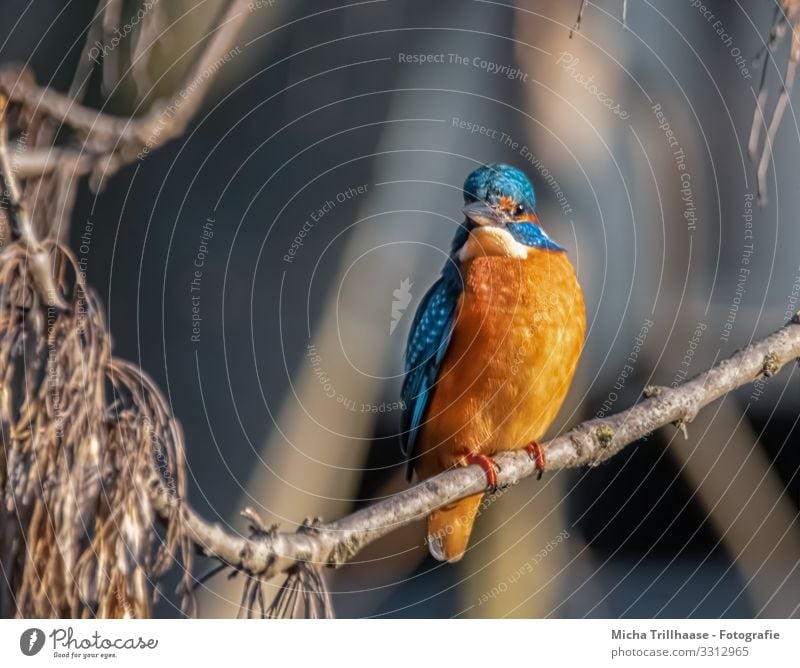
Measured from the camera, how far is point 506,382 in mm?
1050

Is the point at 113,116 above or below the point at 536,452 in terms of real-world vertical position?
above

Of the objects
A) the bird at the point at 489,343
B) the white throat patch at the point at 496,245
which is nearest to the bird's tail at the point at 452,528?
the bird at the point at 489,343

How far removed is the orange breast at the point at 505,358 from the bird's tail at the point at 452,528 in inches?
2.3

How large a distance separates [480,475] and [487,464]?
2 cm

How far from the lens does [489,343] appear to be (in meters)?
1.04

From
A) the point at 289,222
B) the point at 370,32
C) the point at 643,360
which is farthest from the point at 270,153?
the point at 643,360

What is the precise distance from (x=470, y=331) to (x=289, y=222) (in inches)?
11.1

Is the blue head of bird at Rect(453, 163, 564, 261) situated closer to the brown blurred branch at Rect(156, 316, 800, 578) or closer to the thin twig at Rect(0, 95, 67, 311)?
the brown blurred branch at Rect(156, 316, 800, 578)
